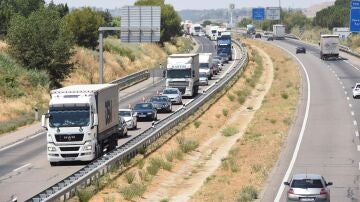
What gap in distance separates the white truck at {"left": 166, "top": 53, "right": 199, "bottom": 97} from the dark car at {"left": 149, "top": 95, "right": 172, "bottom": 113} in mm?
7819

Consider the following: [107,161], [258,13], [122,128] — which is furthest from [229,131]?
[258,13]

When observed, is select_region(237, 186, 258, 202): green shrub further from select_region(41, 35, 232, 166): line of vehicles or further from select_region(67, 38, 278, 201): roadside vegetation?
select_region(41, 35, 232, 166): line of vehicles

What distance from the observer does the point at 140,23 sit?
66188 millimetres

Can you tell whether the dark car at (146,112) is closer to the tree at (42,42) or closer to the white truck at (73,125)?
the tree at (42,42)

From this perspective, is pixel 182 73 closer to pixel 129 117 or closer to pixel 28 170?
pixel 129 117

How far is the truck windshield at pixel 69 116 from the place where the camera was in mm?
35219

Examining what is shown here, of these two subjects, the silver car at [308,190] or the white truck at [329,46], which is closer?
the silver car at [308,190]

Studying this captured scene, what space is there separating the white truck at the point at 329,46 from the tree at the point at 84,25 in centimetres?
3407

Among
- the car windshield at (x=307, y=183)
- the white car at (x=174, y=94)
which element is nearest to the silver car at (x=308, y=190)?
the car windshield at (x=307, y=183)

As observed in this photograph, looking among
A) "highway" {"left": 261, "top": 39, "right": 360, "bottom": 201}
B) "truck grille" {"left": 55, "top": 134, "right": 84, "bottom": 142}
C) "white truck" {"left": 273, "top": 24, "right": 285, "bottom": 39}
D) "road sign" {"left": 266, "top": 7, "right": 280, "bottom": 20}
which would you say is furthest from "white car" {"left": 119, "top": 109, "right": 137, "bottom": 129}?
"road sign" {"left": 266, "top": 7, "right": 280, "bottom": 20}

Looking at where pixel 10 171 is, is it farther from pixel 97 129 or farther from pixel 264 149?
pixel 264 149

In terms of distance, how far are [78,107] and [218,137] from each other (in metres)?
19.7

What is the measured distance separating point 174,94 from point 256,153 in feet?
75.5

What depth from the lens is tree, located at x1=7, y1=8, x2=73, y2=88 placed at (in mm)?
70812
